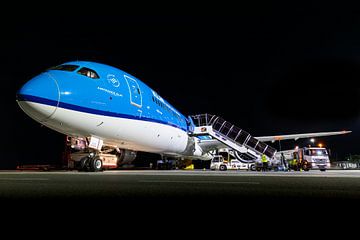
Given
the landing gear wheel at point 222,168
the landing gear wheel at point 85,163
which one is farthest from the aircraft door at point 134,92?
the landing gear wheel at point 222,168

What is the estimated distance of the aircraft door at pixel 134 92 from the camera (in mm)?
12844

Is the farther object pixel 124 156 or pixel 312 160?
pixel 312 160

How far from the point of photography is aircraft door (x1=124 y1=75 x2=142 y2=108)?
1284 centimetres

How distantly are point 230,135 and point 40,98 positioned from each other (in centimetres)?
1469

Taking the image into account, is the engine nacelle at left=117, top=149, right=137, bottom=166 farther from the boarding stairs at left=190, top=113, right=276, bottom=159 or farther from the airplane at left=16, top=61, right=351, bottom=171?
the boarding stairs at left=190, top=113, right=276, bottom=159

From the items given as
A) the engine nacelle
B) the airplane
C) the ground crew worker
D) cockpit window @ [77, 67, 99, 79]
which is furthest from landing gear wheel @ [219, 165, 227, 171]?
cockpit window @ [77, 67, 99, 79]

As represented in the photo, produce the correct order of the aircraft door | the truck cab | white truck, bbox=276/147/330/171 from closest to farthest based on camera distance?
the aircraft door → white truck, bbox=276/147/330/171 → the truck cab

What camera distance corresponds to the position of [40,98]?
9.59m

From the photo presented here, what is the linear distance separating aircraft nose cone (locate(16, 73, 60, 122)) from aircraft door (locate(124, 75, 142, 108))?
136 inches

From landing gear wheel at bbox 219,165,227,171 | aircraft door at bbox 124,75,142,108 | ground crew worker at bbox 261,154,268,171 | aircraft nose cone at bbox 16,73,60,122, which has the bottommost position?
landing gear wheel at bbox 219,165,227,171

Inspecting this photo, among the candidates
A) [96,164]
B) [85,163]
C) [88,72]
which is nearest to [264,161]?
[96,164]

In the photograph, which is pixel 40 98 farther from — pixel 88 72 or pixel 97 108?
pixel 88 72

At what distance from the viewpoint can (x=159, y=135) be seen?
15.2m

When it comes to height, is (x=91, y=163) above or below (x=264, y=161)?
below
